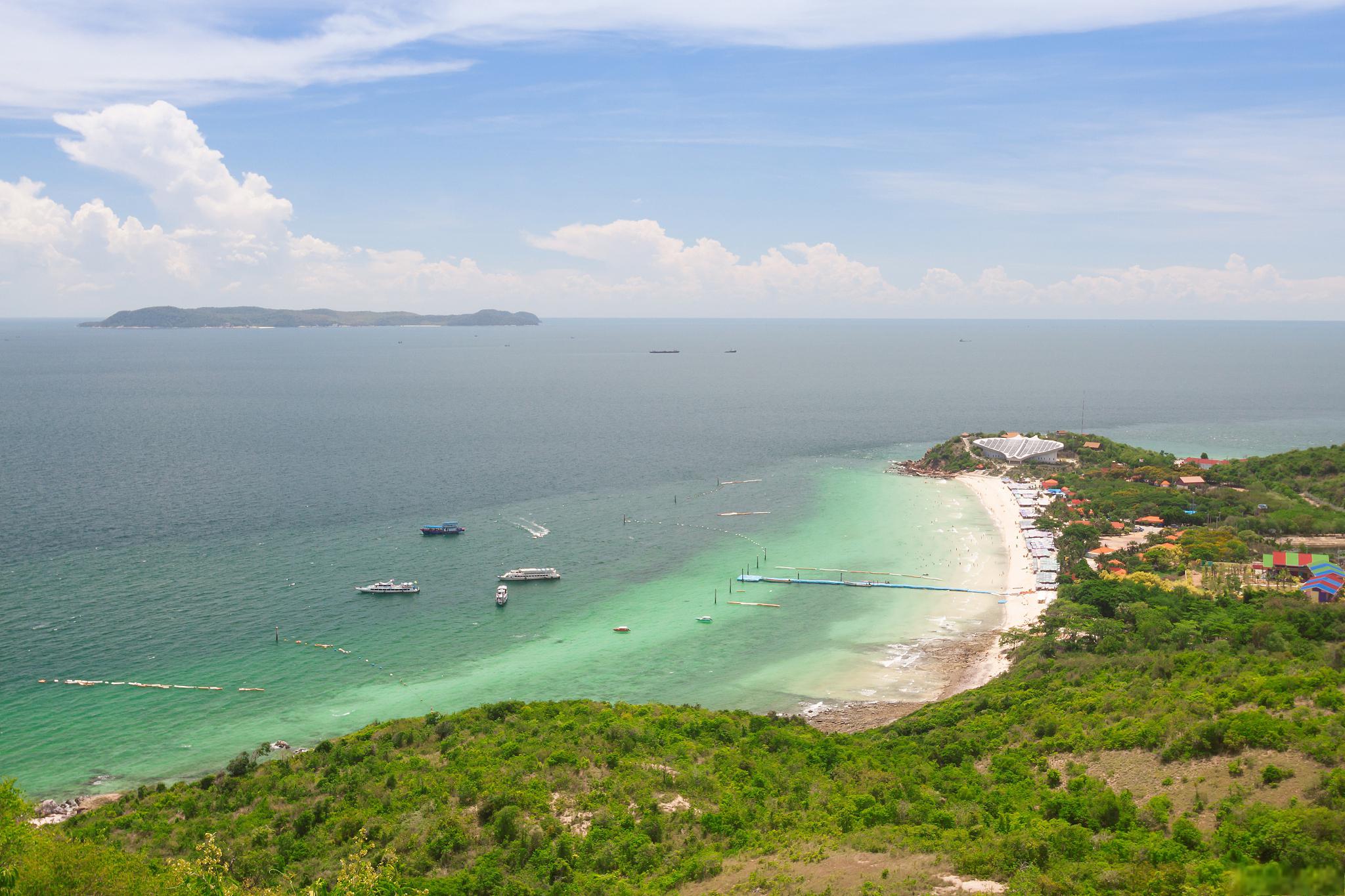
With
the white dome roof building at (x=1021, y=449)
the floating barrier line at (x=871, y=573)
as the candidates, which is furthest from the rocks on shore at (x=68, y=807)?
the white dome roof building at (x=1021, y=449)

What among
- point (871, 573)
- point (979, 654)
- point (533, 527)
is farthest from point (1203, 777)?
point (533, 527)

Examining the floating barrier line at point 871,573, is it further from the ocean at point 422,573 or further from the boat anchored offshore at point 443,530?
the boat anchored offshore at point 443,530

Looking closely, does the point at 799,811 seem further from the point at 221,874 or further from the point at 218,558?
the point at 218,558

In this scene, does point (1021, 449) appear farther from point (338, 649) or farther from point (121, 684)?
point (121, 684)

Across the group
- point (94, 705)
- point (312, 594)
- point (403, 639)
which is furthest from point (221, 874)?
point (312, 594)

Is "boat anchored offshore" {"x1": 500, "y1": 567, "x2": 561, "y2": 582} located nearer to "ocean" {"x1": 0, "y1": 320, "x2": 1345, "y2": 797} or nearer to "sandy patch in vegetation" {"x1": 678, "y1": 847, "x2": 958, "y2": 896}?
"ocean" {"x1": 0, "y1": 320, "x2": 1345, "y2": 797}
